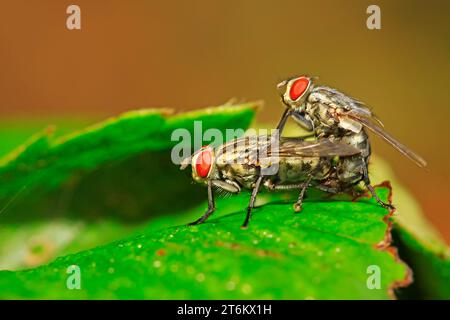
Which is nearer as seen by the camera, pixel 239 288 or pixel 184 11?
pixel 239 288

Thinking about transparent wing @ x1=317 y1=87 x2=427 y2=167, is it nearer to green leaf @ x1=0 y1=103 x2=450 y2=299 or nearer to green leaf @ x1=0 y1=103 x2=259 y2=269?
green leaf @ x1=0 y1=103 x2=450 y2=299

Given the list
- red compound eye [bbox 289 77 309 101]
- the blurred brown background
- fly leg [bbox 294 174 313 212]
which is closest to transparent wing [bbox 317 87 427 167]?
red compound eye [bbox 289 77 309 101]

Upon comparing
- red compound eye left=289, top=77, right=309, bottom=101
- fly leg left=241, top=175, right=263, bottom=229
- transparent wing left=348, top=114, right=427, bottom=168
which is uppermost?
red compound eye left=289, top=77, right=309, bottom=101

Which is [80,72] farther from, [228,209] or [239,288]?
[239,288]

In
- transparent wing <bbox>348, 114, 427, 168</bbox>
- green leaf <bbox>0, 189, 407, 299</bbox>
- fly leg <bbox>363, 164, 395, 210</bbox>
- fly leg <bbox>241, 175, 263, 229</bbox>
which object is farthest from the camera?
transparent wing <bbox>348, 114, 427, 168</bbox>

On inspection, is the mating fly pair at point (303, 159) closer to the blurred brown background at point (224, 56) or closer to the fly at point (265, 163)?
the fly at point (265, 163)

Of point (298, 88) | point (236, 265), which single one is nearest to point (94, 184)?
point (236, 265)
